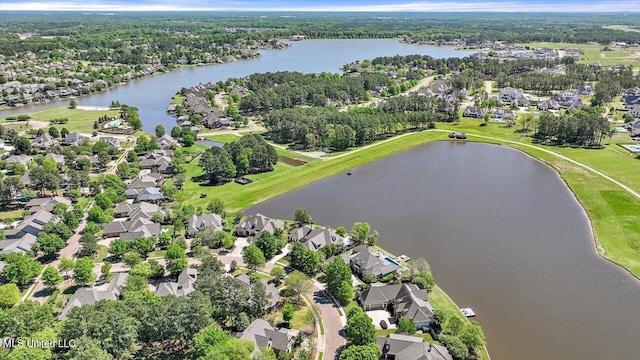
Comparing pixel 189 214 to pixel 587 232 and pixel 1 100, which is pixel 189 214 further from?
pixel 1 100

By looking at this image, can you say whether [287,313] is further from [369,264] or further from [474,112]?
[474,112]

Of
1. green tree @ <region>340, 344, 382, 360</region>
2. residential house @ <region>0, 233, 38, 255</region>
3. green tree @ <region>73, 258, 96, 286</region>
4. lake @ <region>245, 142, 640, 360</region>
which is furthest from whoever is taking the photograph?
residential house @ <region>0, 233, 38, 255</region>

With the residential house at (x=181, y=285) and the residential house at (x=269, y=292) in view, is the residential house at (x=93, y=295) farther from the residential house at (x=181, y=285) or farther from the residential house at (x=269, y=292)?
the residential house at (x=269, y=292)

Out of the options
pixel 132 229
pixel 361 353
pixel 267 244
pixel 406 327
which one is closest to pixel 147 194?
pixel 132 229

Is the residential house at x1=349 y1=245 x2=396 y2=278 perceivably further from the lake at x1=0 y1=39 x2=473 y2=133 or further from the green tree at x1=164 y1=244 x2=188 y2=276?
the lake at x1=0 y1=39 x2=473 y2=133

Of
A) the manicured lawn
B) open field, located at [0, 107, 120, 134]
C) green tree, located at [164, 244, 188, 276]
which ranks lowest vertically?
open field, located at [0, 107, 120, 134]

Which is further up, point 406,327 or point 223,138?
point 406,327

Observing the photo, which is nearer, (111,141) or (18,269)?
(18,269)

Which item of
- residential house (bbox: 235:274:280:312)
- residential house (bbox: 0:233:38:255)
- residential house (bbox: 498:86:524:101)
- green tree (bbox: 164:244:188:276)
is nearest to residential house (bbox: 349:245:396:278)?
residential house (bbox: 235:274:280:312)

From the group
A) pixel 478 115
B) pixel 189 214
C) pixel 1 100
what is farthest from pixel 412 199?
pixel 1 100
